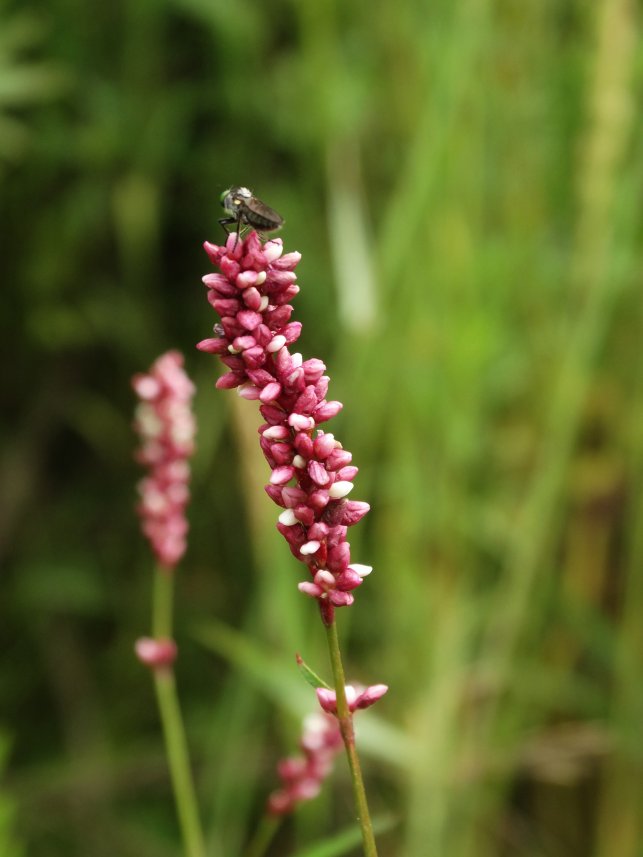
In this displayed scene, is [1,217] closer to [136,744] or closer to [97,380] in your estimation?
[97,380]

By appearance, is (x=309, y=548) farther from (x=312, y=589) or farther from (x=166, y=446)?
(x=166, y=446)

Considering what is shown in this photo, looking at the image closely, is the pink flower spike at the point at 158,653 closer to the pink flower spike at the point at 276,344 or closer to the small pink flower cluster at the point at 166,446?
the small pink flower cluster at the point at 166,446

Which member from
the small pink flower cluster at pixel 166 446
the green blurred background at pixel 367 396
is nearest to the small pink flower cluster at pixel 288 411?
the small pink flower cluster at pixel 166 446

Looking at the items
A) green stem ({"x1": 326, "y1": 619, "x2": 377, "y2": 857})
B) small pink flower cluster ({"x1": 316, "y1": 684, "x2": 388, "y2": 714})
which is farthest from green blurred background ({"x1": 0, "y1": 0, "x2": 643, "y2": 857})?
green stem ({"x1": 326, "y1": 619, "x2": 377, "y2": 857})

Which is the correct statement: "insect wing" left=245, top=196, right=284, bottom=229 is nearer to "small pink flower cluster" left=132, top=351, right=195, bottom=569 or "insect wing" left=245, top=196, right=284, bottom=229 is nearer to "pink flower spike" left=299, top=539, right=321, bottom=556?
"pink flower spike" left=299, top=539, right=321, bottom=556

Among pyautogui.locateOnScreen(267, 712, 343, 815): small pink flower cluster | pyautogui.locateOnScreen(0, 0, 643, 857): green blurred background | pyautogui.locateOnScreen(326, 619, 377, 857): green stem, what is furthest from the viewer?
pyautogui.locateOnScreen(0, 0, 643, 857): green blurred background

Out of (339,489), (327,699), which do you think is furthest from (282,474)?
(327,699)

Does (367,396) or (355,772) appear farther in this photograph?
(367,396)
